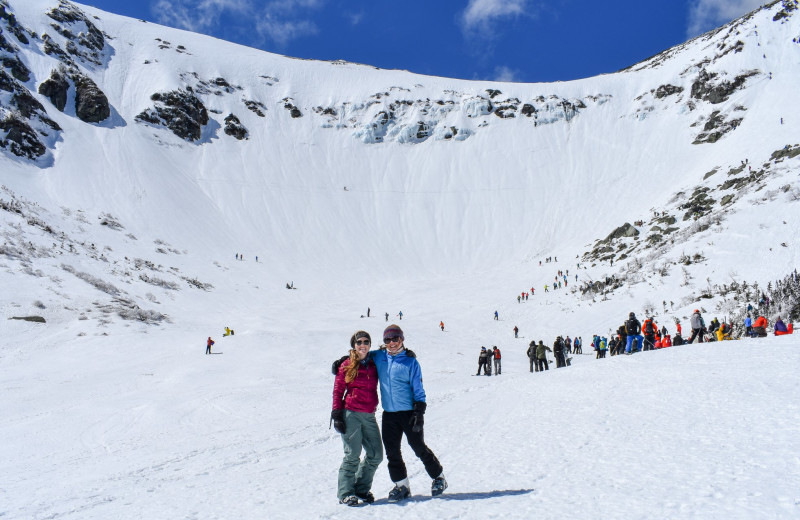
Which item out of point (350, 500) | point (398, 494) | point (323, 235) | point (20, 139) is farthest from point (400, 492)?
point (20, 139)

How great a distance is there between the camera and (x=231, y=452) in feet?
25.0

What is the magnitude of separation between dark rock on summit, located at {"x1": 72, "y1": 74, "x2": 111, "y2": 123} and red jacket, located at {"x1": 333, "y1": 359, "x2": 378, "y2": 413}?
75.4m

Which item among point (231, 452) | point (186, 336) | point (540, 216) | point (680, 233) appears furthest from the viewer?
point (540, 216)

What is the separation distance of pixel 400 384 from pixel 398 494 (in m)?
1.02

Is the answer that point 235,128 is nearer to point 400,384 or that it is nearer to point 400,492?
point 400,384

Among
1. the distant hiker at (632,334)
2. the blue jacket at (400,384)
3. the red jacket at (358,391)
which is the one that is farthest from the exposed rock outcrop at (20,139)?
the blue jacket at (400,384)

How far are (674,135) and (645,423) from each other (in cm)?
7694

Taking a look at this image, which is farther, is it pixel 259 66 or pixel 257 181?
pixel 259 66

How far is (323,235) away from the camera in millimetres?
60812

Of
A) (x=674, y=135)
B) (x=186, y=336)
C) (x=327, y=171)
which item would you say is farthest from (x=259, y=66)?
(x=186, y=336)

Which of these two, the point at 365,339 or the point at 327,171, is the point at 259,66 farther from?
the point at 365,339

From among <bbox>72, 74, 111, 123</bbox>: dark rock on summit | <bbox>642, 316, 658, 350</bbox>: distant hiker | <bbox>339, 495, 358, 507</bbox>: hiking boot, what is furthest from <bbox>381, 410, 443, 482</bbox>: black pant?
<bbox>72, 74, 111, 123</bbox>: dark rock on summit

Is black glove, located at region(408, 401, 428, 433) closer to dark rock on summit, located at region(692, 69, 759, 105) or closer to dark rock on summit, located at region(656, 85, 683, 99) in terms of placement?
dark rock on summit, located at region(692, 69, 759, 105)

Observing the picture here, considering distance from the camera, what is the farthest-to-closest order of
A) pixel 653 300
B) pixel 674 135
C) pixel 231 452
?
pixel 674 135 < pixel 653 300 < pixel 231 452
